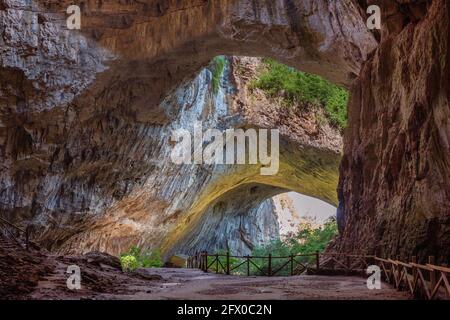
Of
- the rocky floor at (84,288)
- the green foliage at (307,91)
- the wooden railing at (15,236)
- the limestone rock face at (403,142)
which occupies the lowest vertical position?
the rocky floor at (84,288)

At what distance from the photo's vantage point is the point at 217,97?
70.5ft

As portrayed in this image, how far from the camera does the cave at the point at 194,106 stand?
9273 millimetres

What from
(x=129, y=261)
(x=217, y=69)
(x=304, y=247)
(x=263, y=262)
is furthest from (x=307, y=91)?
(x=263, y=262)

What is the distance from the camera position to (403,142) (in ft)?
33.4

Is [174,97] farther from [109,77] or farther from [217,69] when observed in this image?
[217,69]

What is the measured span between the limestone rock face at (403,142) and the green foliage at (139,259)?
10134 mm

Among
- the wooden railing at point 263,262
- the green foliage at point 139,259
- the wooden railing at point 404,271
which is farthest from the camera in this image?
the green foliage at point 139,259

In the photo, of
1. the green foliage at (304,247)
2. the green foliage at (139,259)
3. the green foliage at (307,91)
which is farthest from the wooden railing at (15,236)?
the green foliage at (304,247)

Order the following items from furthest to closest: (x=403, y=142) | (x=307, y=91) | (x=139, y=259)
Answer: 1. (x=139, y=259)
2. (x=307, y=91)
3. (x=403, y=142)

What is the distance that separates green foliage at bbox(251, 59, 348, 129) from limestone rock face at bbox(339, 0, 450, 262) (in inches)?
292

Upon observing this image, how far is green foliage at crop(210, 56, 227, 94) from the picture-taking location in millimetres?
21091

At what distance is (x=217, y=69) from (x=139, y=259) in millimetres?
9889

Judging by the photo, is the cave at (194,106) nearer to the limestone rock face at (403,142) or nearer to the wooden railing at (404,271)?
the limestone rock face at (403,142)
